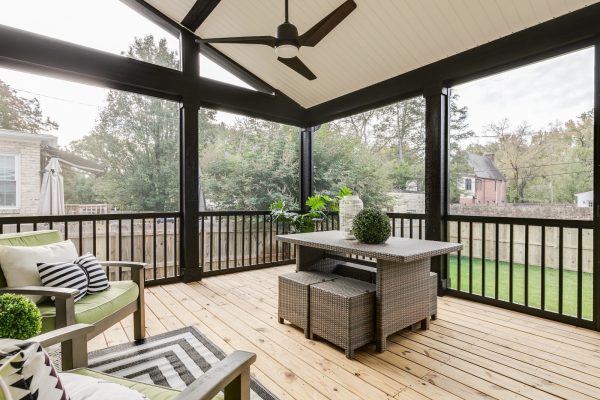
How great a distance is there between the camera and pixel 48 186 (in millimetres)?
3871

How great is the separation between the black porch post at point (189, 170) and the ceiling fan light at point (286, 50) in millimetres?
1882

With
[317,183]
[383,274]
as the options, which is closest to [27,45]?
[383,274]

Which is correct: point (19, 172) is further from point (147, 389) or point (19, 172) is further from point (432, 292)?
point (432, 292)

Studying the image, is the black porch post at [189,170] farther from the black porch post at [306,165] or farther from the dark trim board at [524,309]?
the dark trim board at [524,309]

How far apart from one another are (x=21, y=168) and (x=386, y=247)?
14.4ft

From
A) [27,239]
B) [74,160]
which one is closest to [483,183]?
Result: [27,239]

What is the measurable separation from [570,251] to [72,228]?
571 centimetres

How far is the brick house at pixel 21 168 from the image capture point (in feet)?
12.1

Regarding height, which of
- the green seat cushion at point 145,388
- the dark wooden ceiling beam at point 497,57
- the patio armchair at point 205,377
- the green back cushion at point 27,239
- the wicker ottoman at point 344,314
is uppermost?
the dark wooden ceiling beam at point 497,57

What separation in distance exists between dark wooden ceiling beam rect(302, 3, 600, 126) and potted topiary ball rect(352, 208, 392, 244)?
1974mm

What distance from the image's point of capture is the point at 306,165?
546 centimetres

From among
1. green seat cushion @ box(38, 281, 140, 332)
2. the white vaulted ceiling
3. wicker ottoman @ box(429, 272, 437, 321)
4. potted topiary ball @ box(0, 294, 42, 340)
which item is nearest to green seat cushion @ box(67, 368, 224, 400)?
potted topiary ball @ box(0, 294, 42, 340)

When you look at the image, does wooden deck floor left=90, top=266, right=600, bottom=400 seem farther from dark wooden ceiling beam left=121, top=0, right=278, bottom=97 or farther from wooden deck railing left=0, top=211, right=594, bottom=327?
dark wooden ceiling beam left=121, top=0, right=278, bottom=97

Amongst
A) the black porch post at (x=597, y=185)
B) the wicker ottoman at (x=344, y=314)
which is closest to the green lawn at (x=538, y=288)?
the black porch post at (x=597, y=185)
